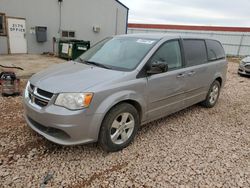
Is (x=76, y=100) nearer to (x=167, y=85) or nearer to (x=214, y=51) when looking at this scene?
(x=167, y=85)

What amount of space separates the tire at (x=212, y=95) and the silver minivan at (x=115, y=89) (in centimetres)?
67

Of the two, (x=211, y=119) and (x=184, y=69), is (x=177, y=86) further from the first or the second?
(x=211, y=119)

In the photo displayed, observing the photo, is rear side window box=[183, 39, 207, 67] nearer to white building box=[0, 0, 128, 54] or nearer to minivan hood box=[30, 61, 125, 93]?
minivan hood box=[30, 61, 125, 93]

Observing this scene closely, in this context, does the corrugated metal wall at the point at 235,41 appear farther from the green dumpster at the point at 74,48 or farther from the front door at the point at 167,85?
the front door at the point at 167,85

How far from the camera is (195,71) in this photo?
4.20m

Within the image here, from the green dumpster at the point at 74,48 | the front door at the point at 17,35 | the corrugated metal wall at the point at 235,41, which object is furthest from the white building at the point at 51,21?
the corrugated metal wall at the point at 235,41

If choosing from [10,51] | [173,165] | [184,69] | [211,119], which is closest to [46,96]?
[173,165]

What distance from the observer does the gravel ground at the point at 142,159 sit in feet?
8.41

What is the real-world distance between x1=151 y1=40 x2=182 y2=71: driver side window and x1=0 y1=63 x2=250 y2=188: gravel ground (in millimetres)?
1157

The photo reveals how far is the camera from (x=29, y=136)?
338cm

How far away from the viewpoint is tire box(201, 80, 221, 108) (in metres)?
5.03

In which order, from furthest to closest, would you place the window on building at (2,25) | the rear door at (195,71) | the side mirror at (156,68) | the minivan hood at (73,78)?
the window on building at (2,25)
the rear door at (195,71)
the side mirror at (156,68)
the minivan hood at (73,78)

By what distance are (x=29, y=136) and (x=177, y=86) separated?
8.41 ft

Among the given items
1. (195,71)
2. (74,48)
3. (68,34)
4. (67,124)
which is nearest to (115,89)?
(67,124)
